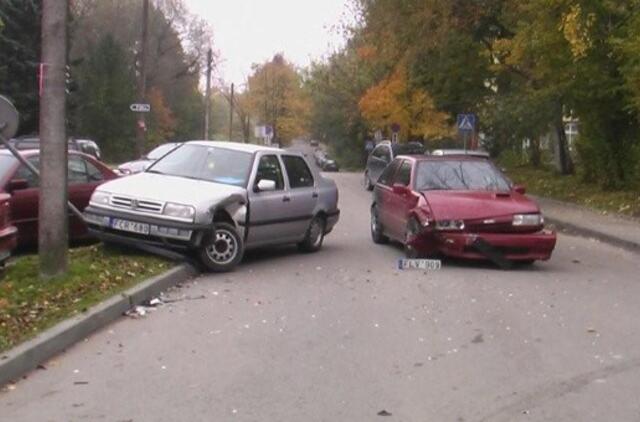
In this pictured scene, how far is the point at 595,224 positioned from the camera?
1980 cm

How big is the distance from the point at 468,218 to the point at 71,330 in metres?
6.08

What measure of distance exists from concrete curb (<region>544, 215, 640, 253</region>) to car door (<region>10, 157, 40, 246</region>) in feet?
31.9

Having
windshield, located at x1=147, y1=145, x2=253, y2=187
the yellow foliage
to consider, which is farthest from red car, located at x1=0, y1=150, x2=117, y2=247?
the yellow foliage

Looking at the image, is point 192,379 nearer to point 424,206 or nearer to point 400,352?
point 400,352

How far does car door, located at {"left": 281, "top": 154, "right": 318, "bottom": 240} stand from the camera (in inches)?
535

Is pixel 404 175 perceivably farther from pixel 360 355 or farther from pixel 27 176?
pixel 360 355

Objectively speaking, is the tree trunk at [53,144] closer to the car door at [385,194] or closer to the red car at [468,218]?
the red car at [468,218]

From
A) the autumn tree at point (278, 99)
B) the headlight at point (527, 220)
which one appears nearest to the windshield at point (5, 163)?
the headlight at point (527, 220)

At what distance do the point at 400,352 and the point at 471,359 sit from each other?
0.60 m

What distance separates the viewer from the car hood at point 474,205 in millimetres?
12399

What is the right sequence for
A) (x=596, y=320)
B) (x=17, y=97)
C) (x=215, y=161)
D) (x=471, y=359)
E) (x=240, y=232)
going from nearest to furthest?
(x=471, y=359) < (x=596, y=320) < (x=240, y=232) < (x=215, y=161) < (x=17, y=97)

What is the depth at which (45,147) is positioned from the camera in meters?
9.77

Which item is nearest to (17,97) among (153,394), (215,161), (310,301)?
(215,161)

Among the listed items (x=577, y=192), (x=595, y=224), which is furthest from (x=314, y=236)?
(x=577, y=192)
